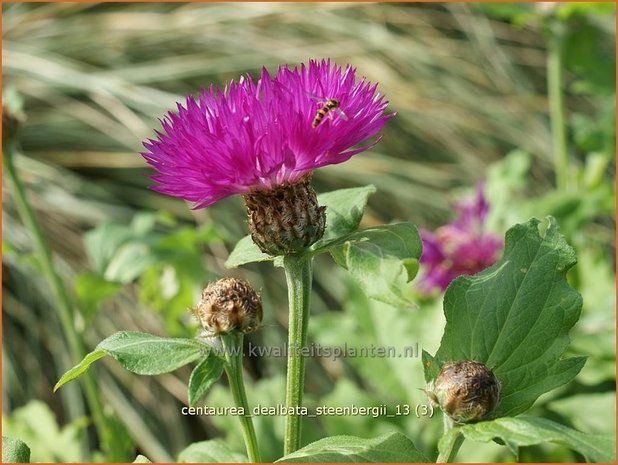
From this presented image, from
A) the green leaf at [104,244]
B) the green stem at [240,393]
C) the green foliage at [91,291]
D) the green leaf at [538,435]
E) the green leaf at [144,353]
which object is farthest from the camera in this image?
the green leaf at [104,244]

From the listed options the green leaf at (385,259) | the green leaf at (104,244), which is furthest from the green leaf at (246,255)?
the green leaf at (104,244)

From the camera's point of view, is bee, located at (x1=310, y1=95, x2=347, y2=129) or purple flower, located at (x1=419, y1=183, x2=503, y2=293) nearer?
bee, located at (x1=310, y1=95, x2=347, y2=129)

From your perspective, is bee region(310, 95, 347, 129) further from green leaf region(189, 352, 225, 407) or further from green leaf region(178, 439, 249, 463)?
green leaf region(178, 439, 249, 463)

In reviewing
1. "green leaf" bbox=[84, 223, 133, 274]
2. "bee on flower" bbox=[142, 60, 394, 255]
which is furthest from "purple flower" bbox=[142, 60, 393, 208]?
"green leaf" bbox=[84, 223, 133, 274]

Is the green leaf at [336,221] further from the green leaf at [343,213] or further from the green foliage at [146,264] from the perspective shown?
the green foliage at [146,264]

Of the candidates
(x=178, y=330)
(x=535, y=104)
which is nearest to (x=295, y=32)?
(x=535, y=104)

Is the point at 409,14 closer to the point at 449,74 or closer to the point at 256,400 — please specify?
the point at 449,74
